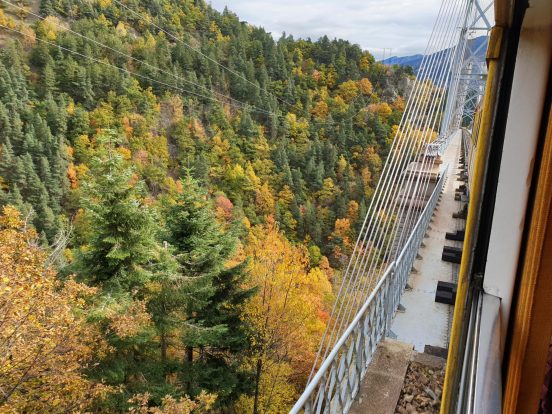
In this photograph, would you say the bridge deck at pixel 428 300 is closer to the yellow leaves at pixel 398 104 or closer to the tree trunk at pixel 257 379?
the tree trunk at pixel 257 379

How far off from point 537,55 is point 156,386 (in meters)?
9.42

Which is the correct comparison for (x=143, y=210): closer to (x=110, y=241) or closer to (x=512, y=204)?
(x=110, y=241)

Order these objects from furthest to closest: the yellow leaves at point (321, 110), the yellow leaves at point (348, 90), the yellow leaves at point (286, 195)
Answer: the yellow leaves at point (348, 90)
the yellow leaves at point (321, 110)
the yellow leaves at point (286, 195)

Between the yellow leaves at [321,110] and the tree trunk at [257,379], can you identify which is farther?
the yellow leaves at [321,110]

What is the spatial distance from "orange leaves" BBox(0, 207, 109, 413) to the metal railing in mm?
4817

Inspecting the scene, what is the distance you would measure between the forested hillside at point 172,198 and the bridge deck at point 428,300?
5.05 meters

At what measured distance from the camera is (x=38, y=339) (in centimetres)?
591

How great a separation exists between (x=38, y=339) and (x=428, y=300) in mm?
6103

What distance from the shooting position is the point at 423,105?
785 centimetres

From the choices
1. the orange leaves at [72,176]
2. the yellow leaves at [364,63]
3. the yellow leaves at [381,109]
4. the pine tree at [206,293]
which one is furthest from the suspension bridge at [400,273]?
the yellow leaves at [364,63]

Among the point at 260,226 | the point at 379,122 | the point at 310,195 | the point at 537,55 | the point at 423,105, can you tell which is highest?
the point at 379,122

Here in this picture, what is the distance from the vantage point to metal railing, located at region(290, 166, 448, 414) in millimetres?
2582

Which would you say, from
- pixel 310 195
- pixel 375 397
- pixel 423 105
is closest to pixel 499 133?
pixel 375 397

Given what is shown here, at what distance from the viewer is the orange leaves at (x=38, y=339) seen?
18.1 feet
